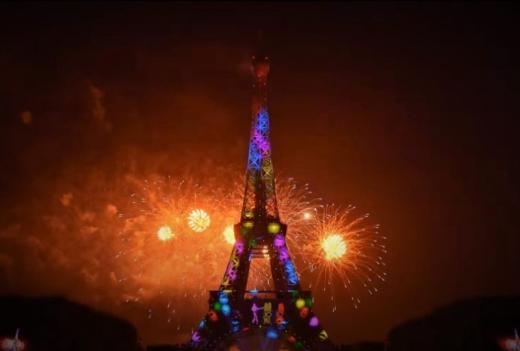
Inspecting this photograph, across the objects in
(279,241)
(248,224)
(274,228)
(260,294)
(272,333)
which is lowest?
(272,333)

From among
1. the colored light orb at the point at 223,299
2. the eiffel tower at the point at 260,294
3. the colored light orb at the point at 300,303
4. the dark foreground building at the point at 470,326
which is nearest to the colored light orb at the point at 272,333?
the eiffel tower at the point at 260,294

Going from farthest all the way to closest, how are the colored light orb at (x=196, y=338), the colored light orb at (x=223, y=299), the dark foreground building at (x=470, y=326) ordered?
the colored light orb at (x=223, y=299), the colored light orb at (x=196, y=338), the dark foreground building at (x=470, y=326)

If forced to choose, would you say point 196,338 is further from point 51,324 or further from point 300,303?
point 51,324

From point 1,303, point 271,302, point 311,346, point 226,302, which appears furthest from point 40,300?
point 311,346

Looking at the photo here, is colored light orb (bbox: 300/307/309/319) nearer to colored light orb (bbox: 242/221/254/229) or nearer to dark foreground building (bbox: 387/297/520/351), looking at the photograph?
colored light orb (bbox: 242/221/254/229)

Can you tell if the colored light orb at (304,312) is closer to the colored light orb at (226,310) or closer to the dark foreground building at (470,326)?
the colored light orb at (226,310)

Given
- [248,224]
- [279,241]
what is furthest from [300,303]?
[248,224]

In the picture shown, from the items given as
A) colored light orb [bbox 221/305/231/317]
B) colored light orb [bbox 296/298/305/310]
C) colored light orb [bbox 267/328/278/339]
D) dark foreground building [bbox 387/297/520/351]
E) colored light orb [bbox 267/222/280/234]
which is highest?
colored light orb [bbox 267/222/280/234]

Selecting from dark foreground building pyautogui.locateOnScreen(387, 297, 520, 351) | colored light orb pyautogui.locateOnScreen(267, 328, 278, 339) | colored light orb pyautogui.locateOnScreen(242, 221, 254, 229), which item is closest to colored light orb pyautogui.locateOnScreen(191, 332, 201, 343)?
colored light orb pyautogui.locateOnScreen(267, 328, 278, 339)

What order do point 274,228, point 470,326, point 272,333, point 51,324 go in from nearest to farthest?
point 51,324 < point 470,326 < point 272,333 < point 274,228
